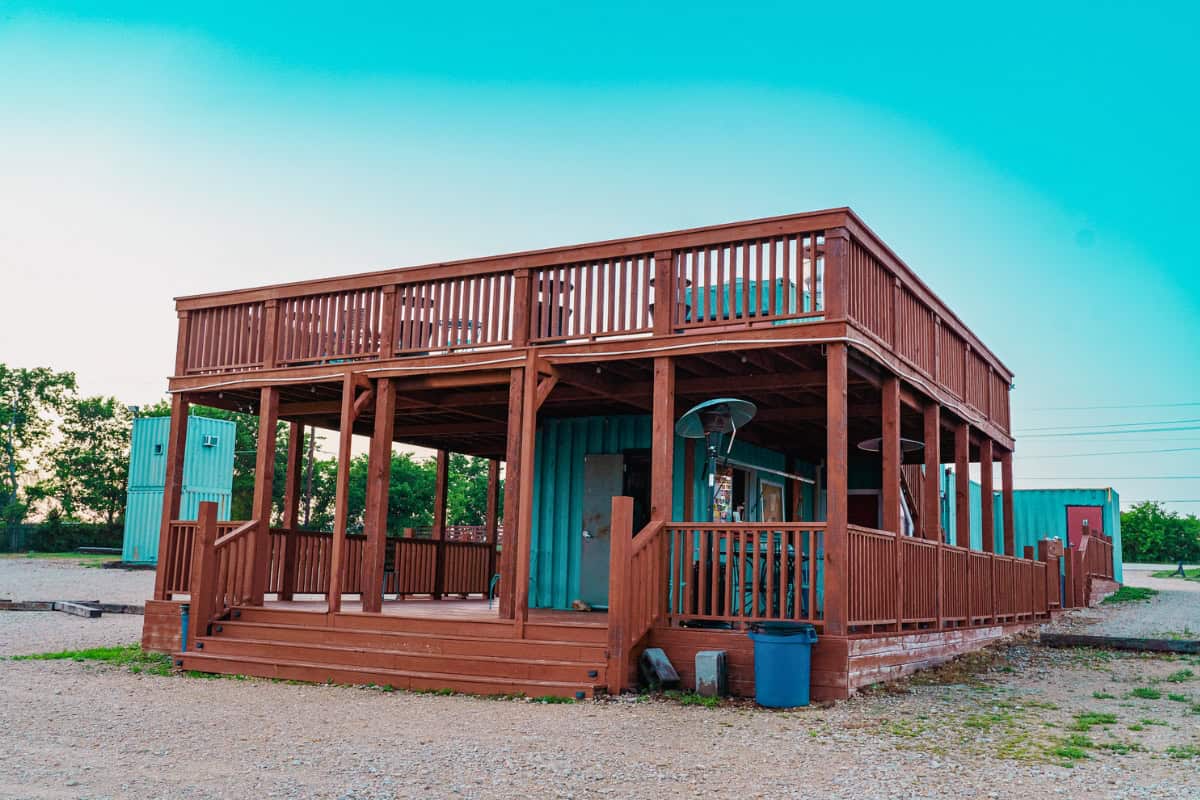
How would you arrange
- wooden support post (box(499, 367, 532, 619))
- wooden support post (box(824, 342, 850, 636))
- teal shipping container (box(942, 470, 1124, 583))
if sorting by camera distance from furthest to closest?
teal shipping container (box(942, 470, 1124, 583)), wooden support post (box(499, 367, 532, 619)), wooden support post (box(824, 342, 850, 636))

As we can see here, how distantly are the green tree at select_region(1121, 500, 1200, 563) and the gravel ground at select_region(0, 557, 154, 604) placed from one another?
4465 centimetres

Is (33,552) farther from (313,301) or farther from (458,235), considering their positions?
(313,301)

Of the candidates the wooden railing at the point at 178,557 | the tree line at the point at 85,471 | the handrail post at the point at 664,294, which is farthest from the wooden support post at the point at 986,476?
the tree line at the point at 85,471

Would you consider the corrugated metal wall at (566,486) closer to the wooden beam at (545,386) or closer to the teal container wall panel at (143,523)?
the wooden beam at (545,386)

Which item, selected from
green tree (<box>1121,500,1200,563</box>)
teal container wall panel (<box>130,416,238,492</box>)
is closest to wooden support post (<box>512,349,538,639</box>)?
teal container wall panel (<box>130,416,238,492</box>)

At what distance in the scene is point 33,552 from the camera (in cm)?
4000

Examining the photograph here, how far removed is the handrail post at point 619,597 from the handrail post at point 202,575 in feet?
16.6

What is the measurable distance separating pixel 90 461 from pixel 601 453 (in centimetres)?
3986

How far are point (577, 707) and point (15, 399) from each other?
150ft

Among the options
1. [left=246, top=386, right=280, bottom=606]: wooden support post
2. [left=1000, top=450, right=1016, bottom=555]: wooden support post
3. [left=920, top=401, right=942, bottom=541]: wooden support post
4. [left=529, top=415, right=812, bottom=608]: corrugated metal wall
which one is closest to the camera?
[left=920, top=401, right=942, bottom=541]: wooden support post

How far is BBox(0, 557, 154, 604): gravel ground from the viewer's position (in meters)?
21.4

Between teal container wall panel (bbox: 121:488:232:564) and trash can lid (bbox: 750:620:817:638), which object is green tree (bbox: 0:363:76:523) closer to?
teal container wall panel (bbox: 121:488:232:564)

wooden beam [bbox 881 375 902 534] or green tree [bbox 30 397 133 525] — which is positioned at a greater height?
green tree [bbox 30 397 133 525]

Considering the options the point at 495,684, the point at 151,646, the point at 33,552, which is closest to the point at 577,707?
the point at 495,684
